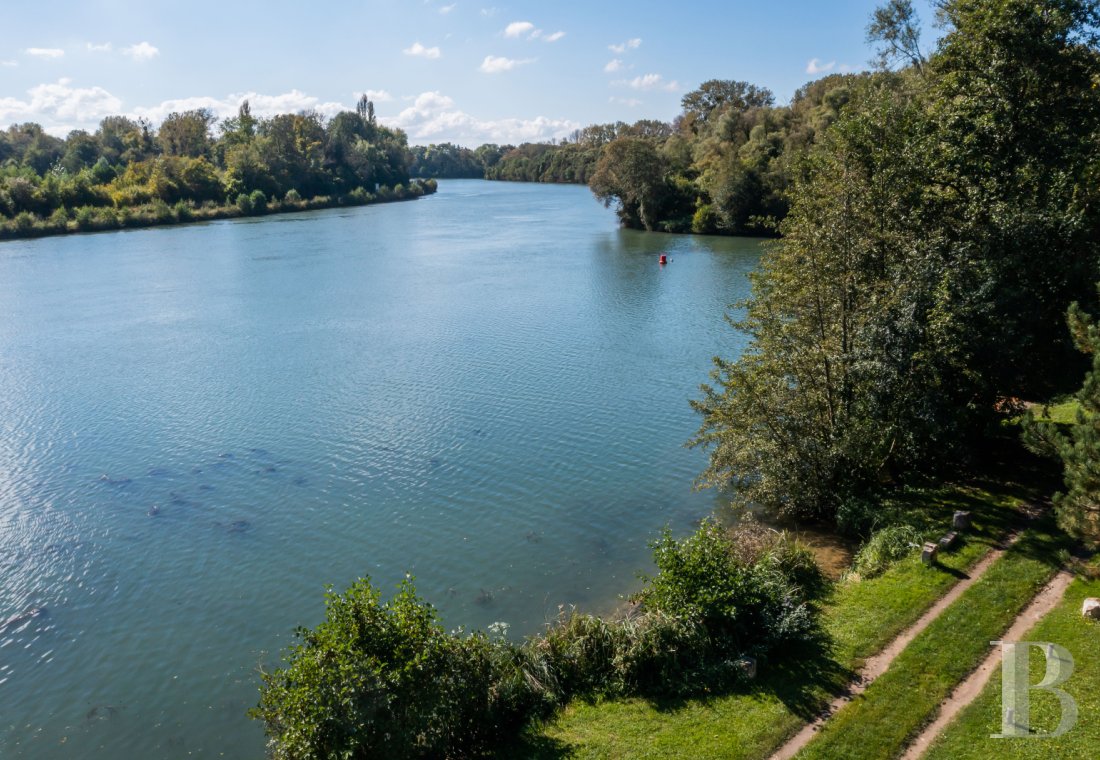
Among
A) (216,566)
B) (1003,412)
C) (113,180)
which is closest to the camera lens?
(216,566)

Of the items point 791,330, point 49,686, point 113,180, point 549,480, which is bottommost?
point 49,686

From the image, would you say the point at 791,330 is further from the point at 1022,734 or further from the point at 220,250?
the point at 220,250

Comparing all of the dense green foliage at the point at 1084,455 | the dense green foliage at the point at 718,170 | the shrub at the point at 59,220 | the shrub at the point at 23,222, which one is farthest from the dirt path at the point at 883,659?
the shrub at the point at 59,220

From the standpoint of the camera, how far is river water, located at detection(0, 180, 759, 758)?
16859 millimetres

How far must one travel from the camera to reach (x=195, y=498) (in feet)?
78.8

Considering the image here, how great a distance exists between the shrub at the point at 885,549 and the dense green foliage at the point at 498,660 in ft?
5.03

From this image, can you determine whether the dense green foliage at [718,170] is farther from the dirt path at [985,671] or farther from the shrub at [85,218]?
the shrub at [85,218]

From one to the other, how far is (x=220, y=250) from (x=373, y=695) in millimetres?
77858

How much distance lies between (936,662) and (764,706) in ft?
10.9

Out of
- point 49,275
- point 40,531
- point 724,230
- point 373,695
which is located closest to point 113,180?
point 49,275

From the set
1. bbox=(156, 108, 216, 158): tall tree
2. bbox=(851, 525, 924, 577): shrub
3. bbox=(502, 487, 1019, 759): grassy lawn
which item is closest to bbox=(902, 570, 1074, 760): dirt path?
bbox=(502, 487, 1019, 759): grassy lawn

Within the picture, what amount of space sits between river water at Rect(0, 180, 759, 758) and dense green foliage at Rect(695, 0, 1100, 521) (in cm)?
431

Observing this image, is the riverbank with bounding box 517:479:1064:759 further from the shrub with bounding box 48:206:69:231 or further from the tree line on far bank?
the shrub with bounding box 48:206:69:231

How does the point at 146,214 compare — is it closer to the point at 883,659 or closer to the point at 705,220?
the point at 705,220
